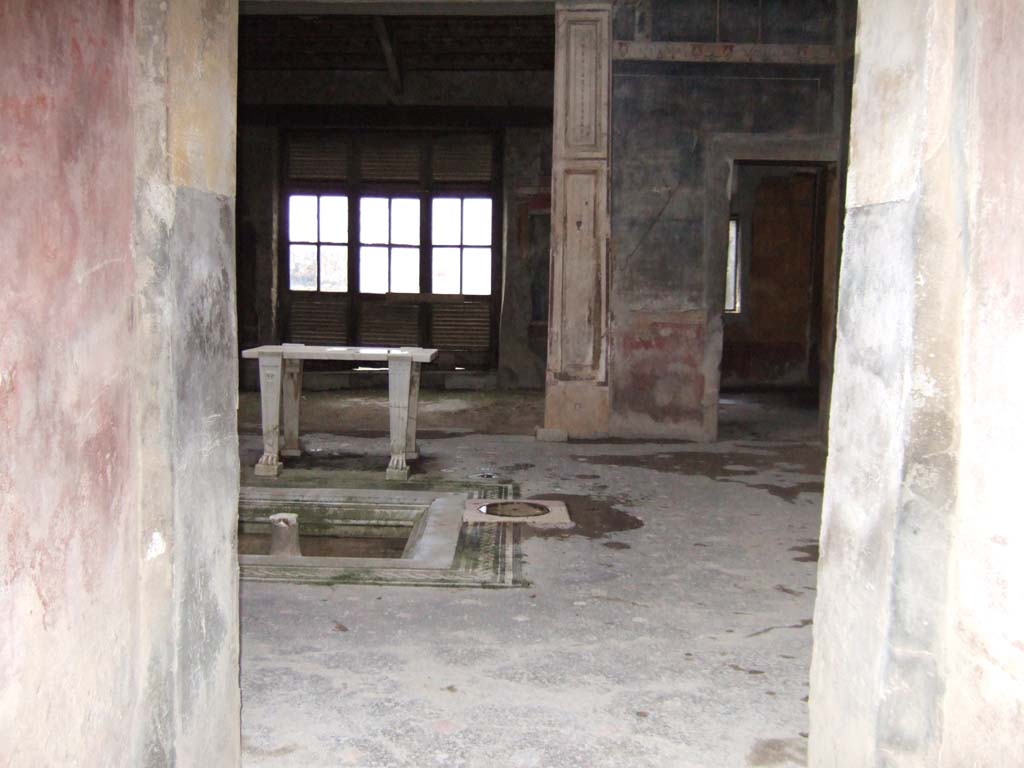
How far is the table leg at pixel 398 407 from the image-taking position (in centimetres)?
631

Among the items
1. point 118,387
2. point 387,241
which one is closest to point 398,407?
point 118,387

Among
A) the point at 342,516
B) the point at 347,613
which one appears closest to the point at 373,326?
the point at 342,516

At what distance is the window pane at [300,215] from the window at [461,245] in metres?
1.49

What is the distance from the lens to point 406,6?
8203 millimetres

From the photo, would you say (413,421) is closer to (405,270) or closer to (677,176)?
(677,176)

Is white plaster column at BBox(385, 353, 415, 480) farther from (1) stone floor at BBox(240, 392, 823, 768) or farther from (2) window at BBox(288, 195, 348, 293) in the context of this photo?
(2) window at BBox(288, 195, 348, 293)

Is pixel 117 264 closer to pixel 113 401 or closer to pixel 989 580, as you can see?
pixel 113 401

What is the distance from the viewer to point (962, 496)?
173 centimetres

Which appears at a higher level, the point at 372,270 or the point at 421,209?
the point at 421,209

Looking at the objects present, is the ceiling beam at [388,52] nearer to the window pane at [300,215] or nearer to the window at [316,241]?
the window at [316,241]

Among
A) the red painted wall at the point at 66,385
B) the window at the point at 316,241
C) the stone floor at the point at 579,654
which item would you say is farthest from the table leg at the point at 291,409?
the window at the point at 316,241

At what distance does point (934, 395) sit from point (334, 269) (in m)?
11.0

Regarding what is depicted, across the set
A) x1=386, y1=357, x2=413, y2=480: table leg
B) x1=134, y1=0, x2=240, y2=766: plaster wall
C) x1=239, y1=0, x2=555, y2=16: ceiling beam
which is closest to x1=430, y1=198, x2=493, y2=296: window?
x1=239, y1=0, x2=555, y2=16: ceiling beam

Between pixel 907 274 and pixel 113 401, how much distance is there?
4.84 feet
